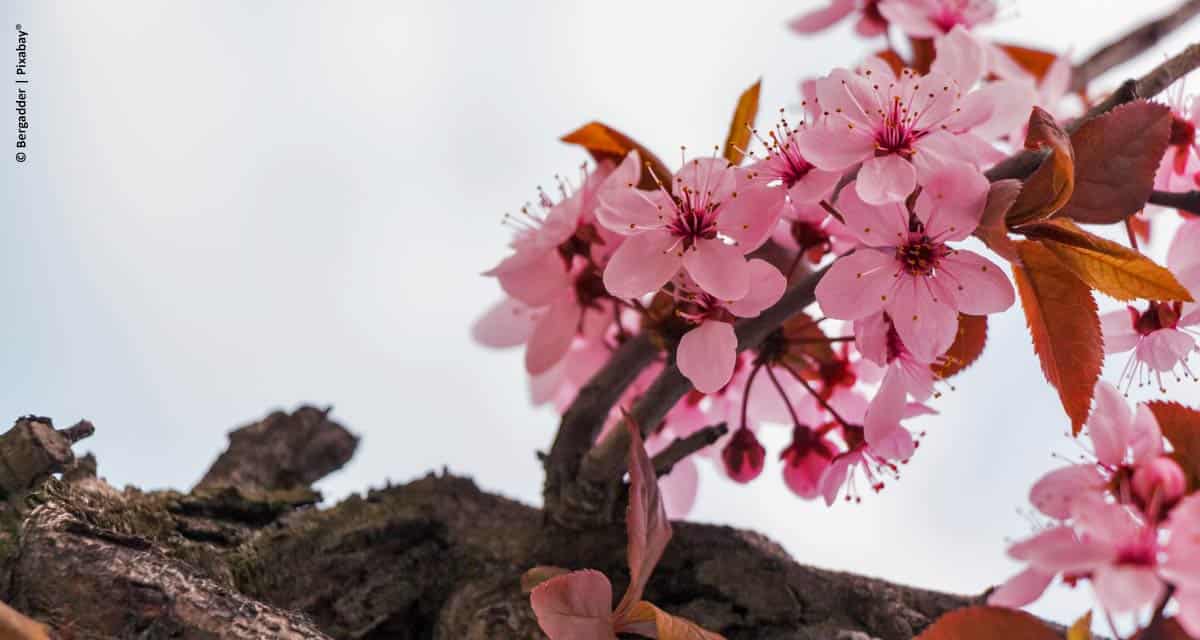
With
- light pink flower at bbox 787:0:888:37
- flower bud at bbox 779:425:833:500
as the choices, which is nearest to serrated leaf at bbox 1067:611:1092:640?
flower bud at bbox 779:425:833:500

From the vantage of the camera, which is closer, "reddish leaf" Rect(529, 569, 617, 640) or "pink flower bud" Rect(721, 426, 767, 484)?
"reddish leaf" Rect(529, 569, 617, 640)

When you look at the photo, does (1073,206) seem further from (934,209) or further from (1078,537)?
(1078,537)

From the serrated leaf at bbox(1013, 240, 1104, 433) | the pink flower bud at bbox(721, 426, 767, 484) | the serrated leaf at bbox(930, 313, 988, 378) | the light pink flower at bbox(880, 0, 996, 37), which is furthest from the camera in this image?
the light pink flower at bbox(880, 0, 996, 37)

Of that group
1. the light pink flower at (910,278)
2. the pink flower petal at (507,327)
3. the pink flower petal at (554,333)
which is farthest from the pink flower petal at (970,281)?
the pink flower petal at (507,327)

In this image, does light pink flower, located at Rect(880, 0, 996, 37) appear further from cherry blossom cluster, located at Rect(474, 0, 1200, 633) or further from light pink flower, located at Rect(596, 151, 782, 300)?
light pink flower, located at Rect(596, 151, 782, 300)

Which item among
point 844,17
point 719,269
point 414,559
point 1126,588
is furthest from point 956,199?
point 844,17

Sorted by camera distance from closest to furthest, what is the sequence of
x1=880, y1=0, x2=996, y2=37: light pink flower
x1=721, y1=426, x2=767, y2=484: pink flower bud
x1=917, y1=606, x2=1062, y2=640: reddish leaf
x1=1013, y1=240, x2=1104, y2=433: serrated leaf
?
1. x1=917, y1=606, x2=1062, y2=640: reddish leaf
2. x1=1013, y1=240, x2=1104, y2=433: serrated leaf
3. x1=721, y1=426, x2=767, y2=484: pink flower bud
4. x1=880, y1=0, x2=996, y2=37: light pink flower

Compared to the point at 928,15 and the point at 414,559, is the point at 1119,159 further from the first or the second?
the point at 414,559
